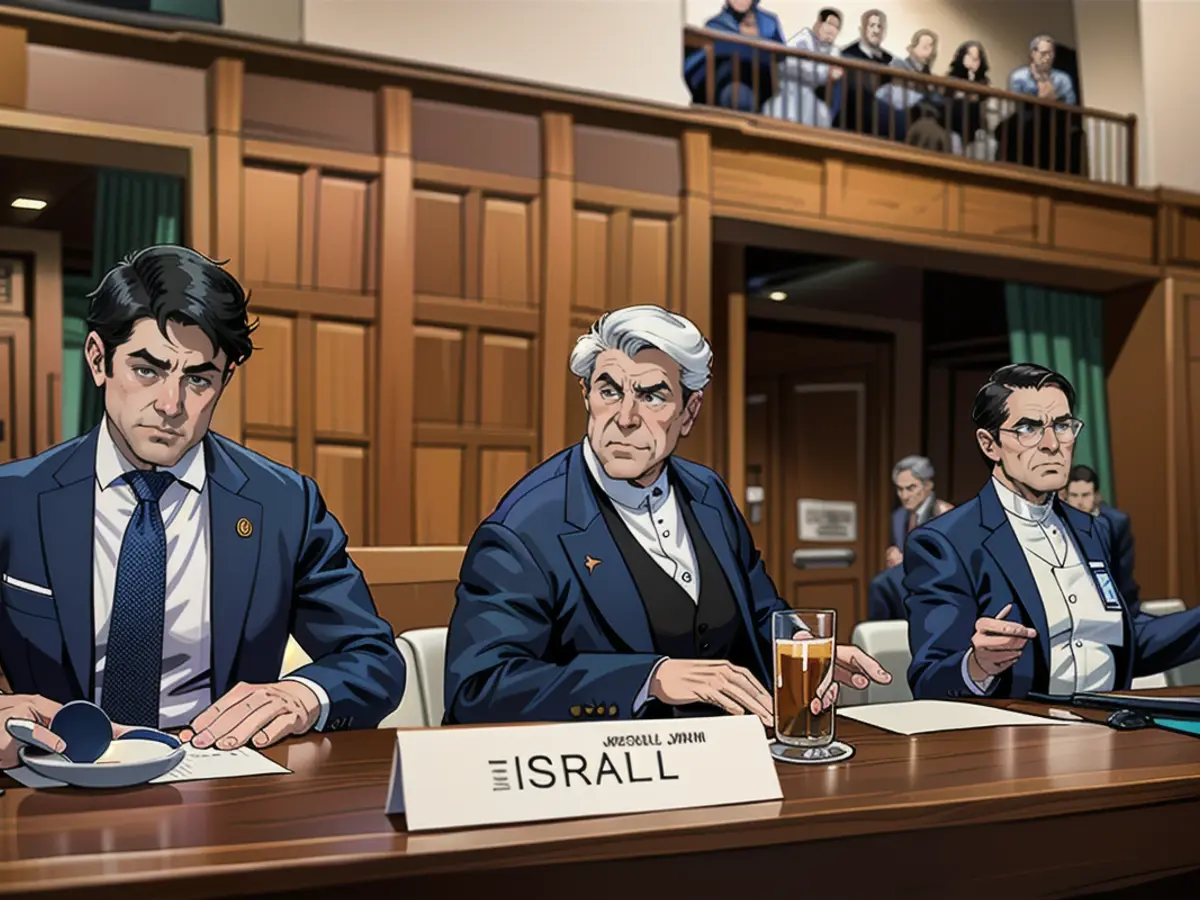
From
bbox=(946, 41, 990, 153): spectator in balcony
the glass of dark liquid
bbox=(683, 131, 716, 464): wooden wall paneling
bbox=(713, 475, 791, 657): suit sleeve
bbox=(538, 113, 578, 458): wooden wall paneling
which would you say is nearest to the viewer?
the glass of dark liquid

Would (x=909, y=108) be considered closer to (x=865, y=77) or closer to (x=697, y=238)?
(x=865, y=77)

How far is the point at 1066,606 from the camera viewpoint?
2.26 metres

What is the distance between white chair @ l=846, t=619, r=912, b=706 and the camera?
242 centimetres

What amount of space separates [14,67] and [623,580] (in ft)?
9.85

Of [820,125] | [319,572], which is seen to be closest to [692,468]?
[319,572]

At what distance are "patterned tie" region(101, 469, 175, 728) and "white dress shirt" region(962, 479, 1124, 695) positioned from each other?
1.51 metres

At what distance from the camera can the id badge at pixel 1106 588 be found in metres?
2.29

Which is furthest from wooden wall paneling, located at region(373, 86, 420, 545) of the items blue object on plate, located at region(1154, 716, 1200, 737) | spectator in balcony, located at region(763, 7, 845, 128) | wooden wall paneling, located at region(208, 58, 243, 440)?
blue object on plate, located at region(1154, 716, 1200, 737)

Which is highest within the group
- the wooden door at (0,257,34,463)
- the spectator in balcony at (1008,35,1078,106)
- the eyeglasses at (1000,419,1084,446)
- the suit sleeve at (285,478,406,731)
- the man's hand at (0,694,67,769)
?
the spectator in balcony at (1008,35,1078,106)

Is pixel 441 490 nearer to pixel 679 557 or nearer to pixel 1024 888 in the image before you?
pixel 679 557

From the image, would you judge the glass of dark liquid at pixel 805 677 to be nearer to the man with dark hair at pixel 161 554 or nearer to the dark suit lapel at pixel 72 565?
the man with dark hair at pixel 161 554

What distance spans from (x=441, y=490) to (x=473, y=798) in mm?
3187

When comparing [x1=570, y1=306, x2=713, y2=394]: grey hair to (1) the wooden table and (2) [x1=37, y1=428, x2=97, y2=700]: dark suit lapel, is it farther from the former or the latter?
(2) [x1=37, y1=428, x2=97, y2=700]: dark suit lapel

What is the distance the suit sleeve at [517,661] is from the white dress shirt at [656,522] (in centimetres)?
16
